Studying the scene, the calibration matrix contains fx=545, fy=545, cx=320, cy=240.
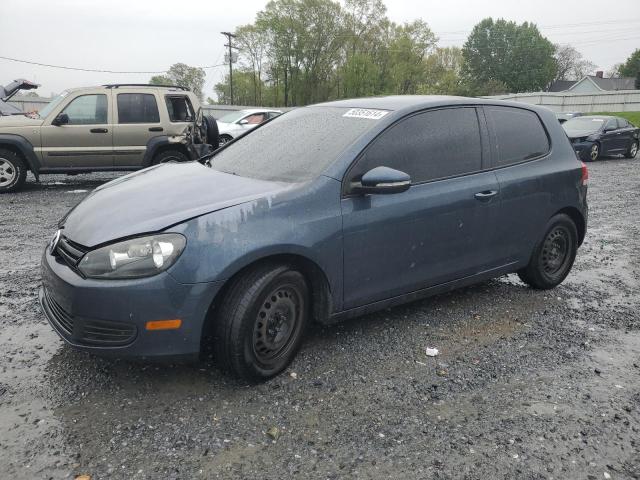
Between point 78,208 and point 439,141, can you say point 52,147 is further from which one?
point 439,141

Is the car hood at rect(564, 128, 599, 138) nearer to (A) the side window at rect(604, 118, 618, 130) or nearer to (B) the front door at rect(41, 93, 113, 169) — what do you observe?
(A) the side window at rect(604, 118, 618, 130)

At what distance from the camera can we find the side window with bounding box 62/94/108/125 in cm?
992

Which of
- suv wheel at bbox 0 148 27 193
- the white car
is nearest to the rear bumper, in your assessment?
suv wheel at bbox 0 148 27 193

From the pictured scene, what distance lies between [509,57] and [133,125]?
304 ft

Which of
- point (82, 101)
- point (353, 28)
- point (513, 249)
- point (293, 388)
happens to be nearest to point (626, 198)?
point (513, 249)

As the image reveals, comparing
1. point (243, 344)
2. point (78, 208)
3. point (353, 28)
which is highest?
point (353, 28)

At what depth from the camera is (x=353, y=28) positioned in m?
63.1

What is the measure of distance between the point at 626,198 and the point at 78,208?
10289 mm

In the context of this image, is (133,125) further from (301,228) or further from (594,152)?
(594,152)

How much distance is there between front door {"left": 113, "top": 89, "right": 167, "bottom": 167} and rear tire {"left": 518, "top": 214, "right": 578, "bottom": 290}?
7738 millimetres

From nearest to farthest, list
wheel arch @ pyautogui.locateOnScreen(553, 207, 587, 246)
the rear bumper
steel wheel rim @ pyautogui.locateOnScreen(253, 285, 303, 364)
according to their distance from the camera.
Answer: the rear bumper → steel wheel rim @ pyautogui.locateOnScreen(253, 285, 303, 364) → wheel arch @ pyautogui.locateOnScreen(553, 207, 587, 246)

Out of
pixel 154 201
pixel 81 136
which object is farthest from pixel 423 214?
pixel 81 136

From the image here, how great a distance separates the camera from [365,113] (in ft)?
12.6

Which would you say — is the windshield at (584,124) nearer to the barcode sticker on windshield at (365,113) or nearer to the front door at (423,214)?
the front door at (423,214)
